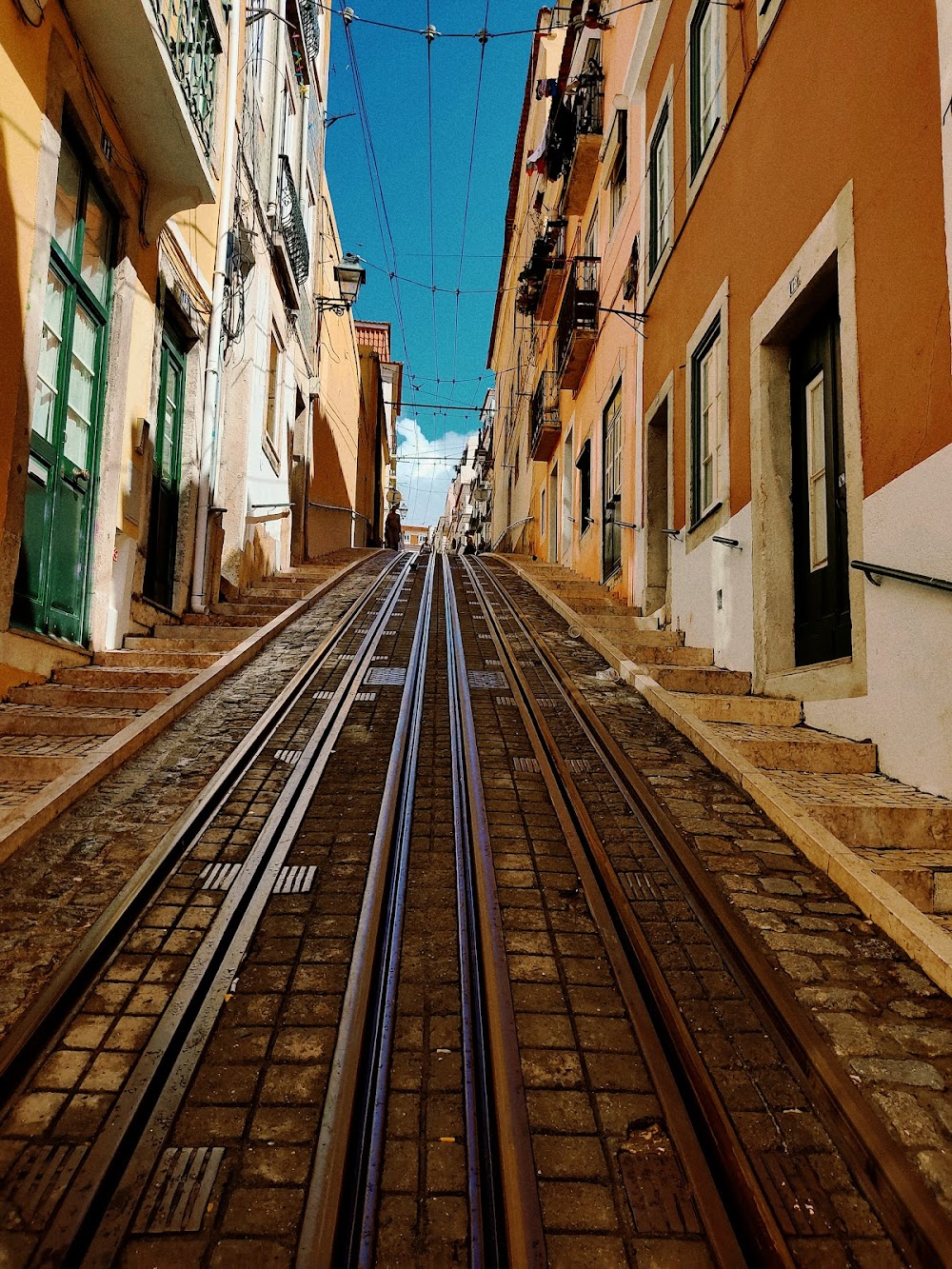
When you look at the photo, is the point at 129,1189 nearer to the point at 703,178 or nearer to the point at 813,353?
the point at 813,353

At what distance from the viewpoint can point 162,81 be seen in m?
6.53

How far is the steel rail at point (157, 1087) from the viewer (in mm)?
1825

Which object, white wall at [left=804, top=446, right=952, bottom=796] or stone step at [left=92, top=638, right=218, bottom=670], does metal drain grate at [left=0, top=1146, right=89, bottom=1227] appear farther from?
stone step at [left=92, top=638, right=218, bottom=670]

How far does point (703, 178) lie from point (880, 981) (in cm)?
837

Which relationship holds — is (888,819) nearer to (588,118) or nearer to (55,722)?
(55,722)

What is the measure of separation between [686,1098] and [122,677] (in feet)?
17.6

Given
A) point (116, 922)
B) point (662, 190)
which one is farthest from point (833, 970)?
point (662, 190)

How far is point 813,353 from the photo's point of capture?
6.31 metres

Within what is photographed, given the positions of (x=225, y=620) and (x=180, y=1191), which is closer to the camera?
(x=180, y=1191)

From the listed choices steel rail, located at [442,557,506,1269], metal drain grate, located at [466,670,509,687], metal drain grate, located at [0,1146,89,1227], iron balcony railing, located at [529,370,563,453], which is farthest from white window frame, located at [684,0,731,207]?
iron balcony railing, located at [529,370,563,453]

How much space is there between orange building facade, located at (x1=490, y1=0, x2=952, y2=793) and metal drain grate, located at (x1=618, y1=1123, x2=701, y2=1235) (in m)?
2.68

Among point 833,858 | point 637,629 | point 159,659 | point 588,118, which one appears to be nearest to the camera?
point 833,858

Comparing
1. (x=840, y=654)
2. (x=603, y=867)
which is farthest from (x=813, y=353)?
(x=603, y=867)

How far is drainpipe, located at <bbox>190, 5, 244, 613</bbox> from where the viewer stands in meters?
9.31
